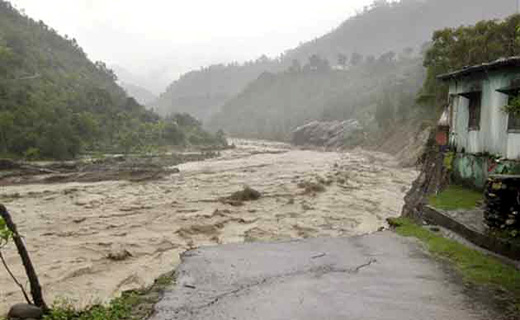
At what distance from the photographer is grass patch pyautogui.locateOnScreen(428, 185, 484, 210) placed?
11.3 meters

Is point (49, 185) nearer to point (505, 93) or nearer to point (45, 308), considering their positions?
point (45, 308)

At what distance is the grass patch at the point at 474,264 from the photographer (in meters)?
6.80

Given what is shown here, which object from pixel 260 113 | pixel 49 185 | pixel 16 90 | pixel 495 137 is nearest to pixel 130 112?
pixel 16 90

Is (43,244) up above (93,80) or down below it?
below

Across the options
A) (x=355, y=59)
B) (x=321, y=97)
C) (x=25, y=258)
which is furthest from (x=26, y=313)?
(x=355, y=59)

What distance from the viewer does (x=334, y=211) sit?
1449 centimetres

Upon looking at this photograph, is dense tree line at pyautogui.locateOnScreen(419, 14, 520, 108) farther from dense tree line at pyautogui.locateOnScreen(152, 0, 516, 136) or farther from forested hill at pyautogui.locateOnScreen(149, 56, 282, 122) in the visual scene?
forested hill at pyautogui.locateOnScreen(149, 56, 282, 122)

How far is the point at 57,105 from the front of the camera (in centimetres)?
3297

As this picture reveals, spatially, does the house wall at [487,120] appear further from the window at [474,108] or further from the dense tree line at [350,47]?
the dense tree line at [350,47]

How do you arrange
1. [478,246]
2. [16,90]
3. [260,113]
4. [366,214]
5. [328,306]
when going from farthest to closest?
[260,113], [16,90], [366,214], [478,246], [328,306]

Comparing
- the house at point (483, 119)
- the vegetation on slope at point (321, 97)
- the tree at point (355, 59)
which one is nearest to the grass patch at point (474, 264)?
the house at point (483, 119)

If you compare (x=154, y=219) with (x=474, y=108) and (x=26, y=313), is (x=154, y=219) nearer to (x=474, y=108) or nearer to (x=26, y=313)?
(x=26, y=313)

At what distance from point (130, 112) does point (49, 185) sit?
3116 centimetres

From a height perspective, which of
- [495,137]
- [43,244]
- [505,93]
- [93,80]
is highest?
[93,80]
